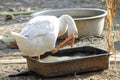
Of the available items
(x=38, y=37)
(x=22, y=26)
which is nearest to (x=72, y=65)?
(x=38, y=37)

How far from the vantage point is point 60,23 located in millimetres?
4172

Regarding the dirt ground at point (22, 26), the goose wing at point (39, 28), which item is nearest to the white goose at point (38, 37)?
the goose wing at point (39, 28)

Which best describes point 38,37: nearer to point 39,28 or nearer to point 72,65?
point 39,28

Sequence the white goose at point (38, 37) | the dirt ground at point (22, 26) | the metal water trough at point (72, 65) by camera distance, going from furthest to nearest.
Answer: the dirt ground at point (22, 26), the metal water trough at point (72, 65), the white goose at point (38, 37)

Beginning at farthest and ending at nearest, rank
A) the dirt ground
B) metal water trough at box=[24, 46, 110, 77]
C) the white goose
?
the dirt ground
metal water trough at box=[24, 46, 110, 77]
the white goose

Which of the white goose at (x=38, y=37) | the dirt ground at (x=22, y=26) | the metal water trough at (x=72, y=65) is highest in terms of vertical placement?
the white goose at (x=38, y=37)

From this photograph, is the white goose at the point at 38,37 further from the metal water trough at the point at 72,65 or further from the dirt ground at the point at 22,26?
the dirt ground at the point at 22,26

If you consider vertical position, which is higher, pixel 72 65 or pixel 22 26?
pixel 72 65

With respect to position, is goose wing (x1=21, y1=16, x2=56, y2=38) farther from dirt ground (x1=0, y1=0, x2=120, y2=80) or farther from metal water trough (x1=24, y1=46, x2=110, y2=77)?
dirt ground (x1=0, y1=0, x2=120, y2=80)

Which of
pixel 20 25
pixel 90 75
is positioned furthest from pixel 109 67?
pixel 20 25

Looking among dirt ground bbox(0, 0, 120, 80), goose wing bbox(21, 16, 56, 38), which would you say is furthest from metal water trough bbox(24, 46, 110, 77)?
goose wing bbox(21, 16, 56, 38)

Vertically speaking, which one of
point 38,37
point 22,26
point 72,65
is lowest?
point 22,26

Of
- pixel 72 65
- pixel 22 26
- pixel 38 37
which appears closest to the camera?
pixel 38 37

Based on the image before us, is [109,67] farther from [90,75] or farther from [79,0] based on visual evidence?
[79,0]
